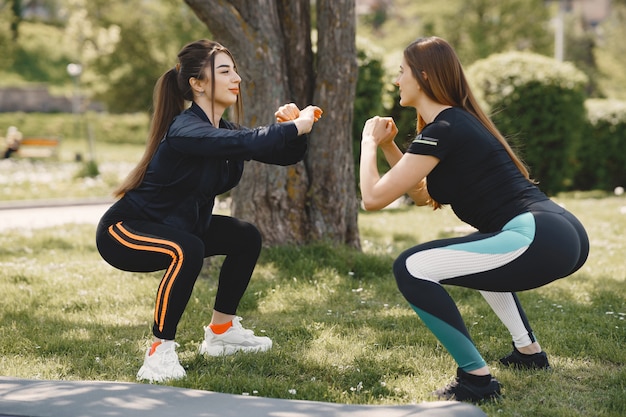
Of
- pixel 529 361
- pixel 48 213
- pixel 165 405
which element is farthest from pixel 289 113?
pixel 48 213

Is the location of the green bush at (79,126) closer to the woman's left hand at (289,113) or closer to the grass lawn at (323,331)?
the grass lawn at (323,331)

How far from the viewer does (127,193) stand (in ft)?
12.9

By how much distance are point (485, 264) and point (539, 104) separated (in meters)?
9.72

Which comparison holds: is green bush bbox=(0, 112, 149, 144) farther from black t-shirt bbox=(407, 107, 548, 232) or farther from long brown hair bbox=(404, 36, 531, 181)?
black t-shirt bbox=(407, 107, 548, 232)

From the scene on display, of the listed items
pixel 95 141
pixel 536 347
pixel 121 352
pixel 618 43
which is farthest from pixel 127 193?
pixel 618 43

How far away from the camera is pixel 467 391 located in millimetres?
3266

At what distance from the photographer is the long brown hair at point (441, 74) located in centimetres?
336

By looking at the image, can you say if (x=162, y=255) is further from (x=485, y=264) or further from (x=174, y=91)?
→ (x=485, y=264)

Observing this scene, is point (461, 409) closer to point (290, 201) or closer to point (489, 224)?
point (489, 224)

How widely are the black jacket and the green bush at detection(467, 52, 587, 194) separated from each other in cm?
886

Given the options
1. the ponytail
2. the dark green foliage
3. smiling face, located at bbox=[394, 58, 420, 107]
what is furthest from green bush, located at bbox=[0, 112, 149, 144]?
smiling face, located at bbox=[394, 58, 420, 107]

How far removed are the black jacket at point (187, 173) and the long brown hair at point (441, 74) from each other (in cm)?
70

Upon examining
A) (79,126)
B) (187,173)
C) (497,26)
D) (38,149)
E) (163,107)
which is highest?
(497,26)

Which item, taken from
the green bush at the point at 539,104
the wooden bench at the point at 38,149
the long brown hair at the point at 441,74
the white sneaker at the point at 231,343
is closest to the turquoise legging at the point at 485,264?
the long brown hair at the point at 441,74
